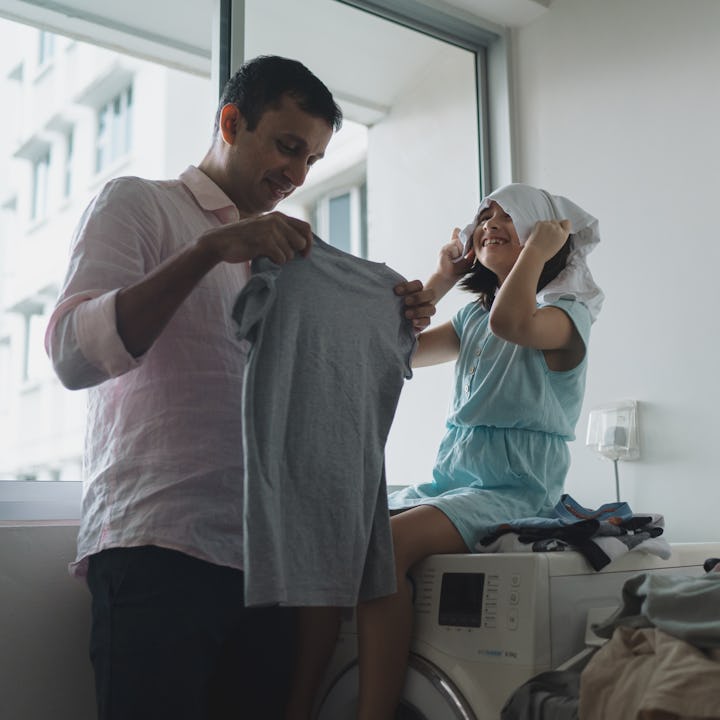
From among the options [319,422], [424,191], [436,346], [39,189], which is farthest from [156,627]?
[424,191]

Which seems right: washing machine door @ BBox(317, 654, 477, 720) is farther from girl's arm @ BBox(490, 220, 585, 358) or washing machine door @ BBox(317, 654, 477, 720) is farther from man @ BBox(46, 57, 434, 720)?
girl's arm @ BBox(490, 220, 585, 358)

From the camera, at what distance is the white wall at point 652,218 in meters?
2.22

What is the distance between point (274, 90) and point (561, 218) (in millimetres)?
689

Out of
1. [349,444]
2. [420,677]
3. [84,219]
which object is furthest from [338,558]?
[84,219]

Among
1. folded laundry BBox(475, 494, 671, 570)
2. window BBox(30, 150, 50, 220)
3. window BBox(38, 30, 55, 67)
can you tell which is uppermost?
window BBox(38, 30, 55, 67)

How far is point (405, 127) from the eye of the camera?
119 inches

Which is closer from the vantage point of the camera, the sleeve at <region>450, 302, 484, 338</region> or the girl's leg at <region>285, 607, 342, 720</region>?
the girl's leg at <region>285, 607, 342, 720</region>

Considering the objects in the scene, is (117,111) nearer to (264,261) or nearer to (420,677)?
(264,261)

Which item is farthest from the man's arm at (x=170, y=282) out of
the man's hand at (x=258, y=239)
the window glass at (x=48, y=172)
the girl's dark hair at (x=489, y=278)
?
the window glass at (x=48, y=172)

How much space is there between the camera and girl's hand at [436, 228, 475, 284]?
1945mm

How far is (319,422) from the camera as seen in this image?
1348 millimetres

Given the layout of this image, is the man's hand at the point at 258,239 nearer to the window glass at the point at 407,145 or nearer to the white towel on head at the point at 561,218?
the white towel on head at the point at 561,218

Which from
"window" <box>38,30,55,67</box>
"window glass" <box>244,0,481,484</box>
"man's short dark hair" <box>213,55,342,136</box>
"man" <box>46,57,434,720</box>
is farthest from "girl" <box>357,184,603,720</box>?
"window" <box>38,30,55,67</box>

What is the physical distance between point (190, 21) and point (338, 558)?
167cm
